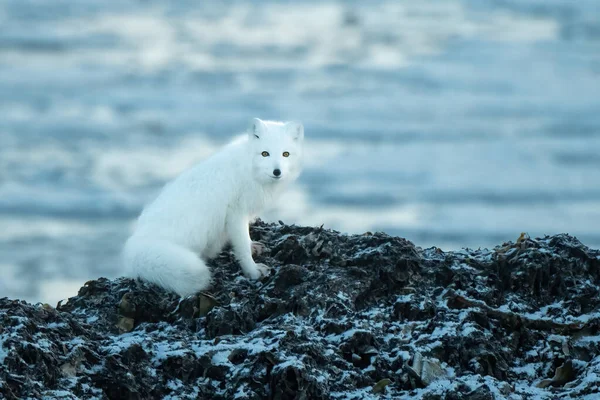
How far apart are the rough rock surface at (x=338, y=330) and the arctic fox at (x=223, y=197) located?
41cm

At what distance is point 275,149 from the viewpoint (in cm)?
671

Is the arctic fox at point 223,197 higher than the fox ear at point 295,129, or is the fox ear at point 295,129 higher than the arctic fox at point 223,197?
the fox ear at point 295,129

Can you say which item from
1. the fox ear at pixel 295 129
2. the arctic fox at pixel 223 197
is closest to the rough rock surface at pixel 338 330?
the arctic fox at pixel 223 197

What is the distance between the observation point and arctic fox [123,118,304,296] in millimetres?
6660

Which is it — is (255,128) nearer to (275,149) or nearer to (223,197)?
(275,149)

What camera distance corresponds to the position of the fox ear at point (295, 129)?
688 cm

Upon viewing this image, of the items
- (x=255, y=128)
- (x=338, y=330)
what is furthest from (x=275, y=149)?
(x=338, y=330)

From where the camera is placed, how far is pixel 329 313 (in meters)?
5.34

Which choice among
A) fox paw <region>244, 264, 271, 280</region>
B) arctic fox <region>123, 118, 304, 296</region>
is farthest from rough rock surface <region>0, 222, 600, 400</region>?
arctic fox <region>123, 118, 304, 296</region>

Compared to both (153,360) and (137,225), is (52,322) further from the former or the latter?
(137,225)

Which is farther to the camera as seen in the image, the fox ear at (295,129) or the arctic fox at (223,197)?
the fox ear at (295,129)

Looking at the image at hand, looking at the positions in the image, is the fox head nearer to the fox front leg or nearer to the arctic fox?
the arctic fox

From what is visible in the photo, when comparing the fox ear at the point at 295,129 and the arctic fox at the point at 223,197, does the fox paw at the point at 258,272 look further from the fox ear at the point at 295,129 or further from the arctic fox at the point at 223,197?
→ the fox ear at the point at 295,129

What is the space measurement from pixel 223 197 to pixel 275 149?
→ 0.54 m
